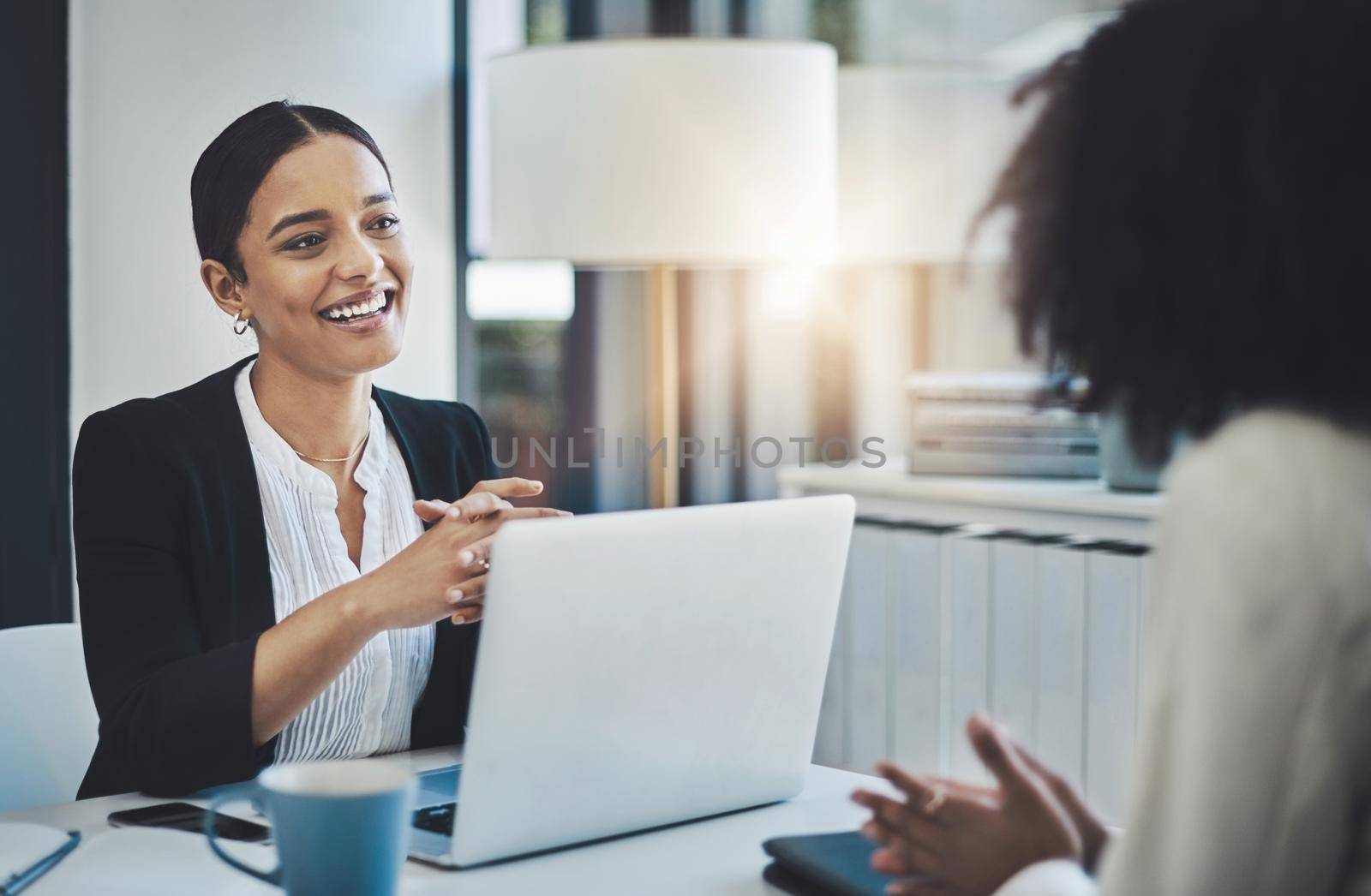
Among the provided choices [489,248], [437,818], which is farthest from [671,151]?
[437,818]

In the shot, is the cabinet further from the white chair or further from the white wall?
the white chair

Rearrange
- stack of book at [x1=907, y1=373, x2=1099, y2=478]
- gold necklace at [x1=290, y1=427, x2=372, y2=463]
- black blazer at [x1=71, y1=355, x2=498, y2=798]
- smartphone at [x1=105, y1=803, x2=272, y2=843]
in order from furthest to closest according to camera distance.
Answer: stack of book at [x1=907, y1=373, x2=1099, y2=478] < gold necklace at [x1=290, y1=427, x2=372, y2=463] < black blazer at [x1=71, y1=355, x2=498, y2=798] < smartphone at [x1=105, y1=803, x2=272, y2=843]

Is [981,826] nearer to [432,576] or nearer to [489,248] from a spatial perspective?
[432,576]

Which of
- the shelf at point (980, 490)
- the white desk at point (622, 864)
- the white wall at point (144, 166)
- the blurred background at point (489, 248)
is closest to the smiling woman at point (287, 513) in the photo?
the white desk at point (622, 864)

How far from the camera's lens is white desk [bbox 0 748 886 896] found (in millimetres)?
872

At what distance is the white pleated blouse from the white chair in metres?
0.22

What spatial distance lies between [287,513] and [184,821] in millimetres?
449

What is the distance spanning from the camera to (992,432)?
2297 mm

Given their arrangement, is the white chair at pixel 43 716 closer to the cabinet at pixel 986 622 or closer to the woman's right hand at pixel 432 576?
the woman's right hand at pixel 432 576

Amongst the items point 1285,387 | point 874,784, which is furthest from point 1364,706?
point 874,784

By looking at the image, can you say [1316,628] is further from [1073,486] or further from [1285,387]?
[1073,486]

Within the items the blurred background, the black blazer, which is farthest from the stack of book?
the black blazer

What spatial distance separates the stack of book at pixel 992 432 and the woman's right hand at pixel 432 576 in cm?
129

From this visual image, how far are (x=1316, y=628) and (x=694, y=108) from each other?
1.64 meters
